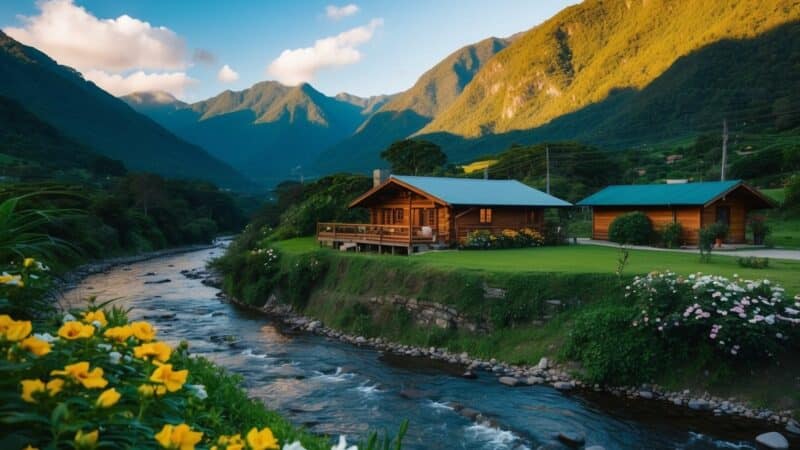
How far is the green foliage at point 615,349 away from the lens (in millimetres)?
14500

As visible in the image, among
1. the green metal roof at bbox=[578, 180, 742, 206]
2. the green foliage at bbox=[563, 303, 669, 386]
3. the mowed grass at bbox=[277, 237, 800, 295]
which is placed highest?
the green metal roof at bbox=[578, 180, 742, 206]

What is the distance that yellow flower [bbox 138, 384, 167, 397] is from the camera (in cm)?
248

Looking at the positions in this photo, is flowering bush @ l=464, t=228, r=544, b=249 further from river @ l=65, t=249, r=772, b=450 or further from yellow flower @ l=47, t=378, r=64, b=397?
yellow flower @ l=47, t=378, r=64, b=397

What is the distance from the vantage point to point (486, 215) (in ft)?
97.3

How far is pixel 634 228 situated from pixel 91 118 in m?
169

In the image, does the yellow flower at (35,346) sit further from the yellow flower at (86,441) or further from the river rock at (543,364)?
the river rock at (543,364)

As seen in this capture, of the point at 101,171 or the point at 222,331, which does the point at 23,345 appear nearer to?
the point at 222,331

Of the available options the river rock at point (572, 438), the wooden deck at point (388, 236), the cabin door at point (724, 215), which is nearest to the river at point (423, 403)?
the river rock at point (572, 438)

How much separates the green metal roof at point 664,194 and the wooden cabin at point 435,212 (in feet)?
13.5

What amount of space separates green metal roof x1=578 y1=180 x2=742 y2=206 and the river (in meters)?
19.5

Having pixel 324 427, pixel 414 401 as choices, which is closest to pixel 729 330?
pixel 414 401

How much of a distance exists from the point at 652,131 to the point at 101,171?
111 m

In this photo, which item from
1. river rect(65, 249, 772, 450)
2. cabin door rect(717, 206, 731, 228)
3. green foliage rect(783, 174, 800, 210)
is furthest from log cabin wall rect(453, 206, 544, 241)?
A: green foliage rect(783, 174, 800, 210)

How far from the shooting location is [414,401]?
13953 mm
